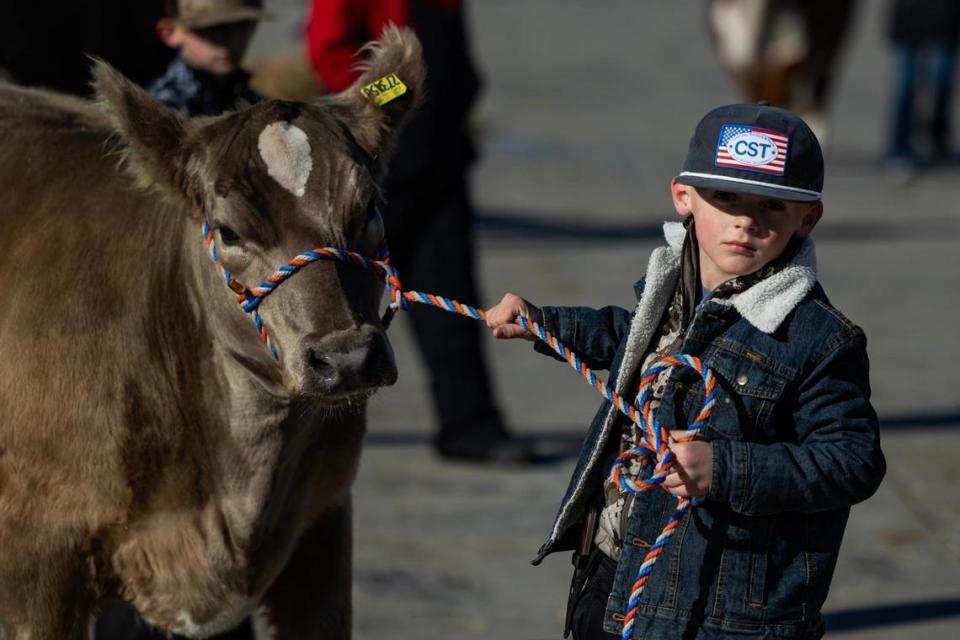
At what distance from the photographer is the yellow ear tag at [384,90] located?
12.8 ft

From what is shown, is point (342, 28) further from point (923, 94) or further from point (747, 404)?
point (923, 94)

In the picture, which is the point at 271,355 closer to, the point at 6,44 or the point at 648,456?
the point at 648,456

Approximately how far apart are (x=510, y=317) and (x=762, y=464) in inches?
26.6

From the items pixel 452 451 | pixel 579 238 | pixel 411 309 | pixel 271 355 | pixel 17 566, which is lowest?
pixel 579 238

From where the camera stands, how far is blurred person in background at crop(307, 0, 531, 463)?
681 centimetres

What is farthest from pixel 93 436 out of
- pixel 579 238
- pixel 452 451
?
pixel 579 238

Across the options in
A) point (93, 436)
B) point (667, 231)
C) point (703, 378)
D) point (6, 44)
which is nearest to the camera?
point (703, 378)

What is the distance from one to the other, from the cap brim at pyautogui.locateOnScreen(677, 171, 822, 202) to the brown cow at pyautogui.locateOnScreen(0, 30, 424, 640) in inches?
30.7

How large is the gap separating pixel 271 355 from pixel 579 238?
7.37m

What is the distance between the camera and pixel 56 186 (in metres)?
4.12

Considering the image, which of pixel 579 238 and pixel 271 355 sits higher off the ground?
pixel 271 355

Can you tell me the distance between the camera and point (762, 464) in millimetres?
3148

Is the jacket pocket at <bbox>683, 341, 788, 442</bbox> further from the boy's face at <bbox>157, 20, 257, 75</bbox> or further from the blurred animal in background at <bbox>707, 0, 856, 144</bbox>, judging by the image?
the blurred animal in background at <bbox>707, 0, 856, 144</bbox>

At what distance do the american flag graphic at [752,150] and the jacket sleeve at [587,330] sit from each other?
52 centimetres
